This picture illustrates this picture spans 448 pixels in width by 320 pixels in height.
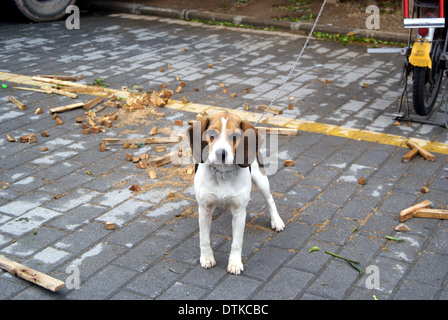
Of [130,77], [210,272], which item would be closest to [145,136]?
[130,77]

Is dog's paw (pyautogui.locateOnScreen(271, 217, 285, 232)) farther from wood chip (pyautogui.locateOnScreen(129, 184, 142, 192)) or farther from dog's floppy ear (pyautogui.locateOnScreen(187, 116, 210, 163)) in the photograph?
wood chip (pyautogui.locateOnScreen(129, 184, 142, 192))

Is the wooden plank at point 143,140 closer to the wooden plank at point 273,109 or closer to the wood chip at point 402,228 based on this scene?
the wooden plank at point 273,109

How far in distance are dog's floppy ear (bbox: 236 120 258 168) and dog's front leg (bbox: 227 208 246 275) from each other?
0.40 meters

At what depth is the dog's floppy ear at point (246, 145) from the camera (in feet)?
13.0

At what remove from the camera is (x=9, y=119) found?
7352 mm

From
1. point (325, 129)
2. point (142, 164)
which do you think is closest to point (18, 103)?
point (142, 164)

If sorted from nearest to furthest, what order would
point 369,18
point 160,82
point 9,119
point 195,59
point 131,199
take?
point 131,199
point 9,119
point 160,82
point 195,59
point 369,18

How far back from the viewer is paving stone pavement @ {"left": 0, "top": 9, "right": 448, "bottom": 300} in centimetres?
417

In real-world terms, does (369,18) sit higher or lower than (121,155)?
higher

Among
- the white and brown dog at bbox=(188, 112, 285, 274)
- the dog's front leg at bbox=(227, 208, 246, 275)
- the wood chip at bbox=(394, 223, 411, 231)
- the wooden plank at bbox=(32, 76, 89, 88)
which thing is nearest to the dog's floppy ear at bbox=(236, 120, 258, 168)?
the white and brown dog at bbox=(188, 112, 285, 274)

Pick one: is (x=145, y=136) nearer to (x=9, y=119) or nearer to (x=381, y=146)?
(x=9, y=119)

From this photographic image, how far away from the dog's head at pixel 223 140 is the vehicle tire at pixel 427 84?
3530 millimetres

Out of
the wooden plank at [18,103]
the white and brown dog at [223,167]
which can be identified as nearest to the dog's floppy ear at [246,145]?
the white and brown dog at [223,167]

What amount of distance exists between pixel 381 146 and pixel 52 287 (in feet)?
13.3
